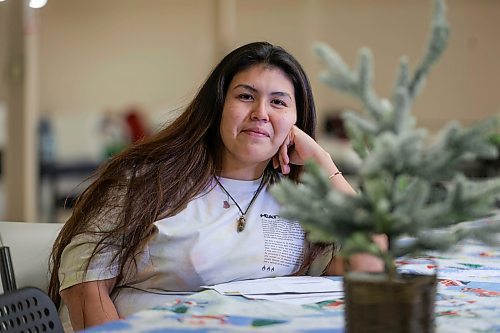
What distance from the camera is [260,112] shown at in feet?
6.02

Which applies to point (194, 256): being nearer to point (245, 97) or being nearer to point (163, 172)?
point (163, 172)

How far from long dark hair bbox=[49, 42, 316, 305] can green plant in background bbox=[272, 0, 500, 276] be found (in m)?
0.84

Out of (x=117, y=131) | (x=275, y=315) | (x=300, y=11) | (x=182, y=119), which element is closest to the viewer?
(x=275, y=315)

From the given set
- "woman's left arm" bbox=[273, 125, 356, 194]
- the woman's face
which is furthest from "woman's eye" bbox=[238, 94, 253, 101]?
"woman's left arm" bbox=[273, 125, 356, 194]

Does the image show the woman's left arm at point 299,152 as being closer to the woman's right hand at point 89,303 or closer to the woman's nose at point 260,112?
the woman's nose at point 260,112

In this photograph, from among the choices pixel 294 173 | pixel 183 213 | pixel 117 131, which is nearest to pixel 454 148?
pixel 183 213

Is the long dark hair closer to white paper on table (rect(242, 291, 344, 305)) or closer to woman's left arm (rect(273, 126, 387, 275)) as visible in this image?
woman's left arm (rect(273, 126, 387, 275))

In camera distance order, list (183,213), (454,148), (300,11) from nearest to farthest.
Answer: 1. (454,148)
2. (183,213)
3. (300,11)

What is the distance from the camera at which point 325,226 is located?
0.96 meters

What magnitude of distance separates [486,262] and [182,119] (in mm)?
782

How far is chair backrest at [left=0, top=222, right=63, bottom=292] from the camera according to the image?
6.55ft

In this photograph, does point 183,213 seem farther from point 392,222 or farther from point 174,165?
point 392,222

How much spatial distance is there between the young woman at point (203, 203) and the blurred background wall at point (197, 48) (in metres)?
6.52

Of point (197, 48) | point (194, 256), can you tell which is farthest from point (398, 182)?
point (197, 48)
